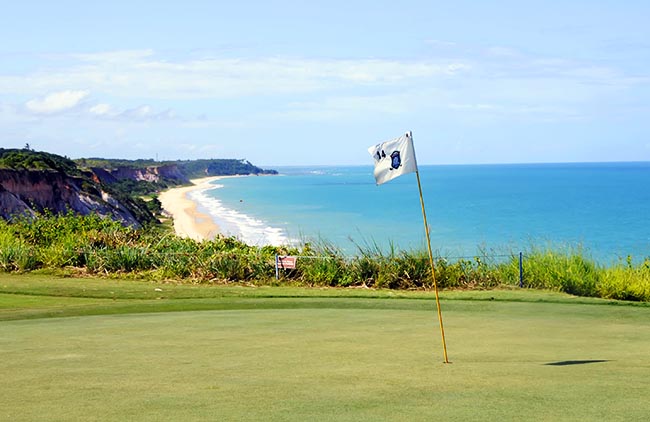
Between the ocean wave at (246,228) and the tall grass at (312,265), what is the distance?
34103 mm

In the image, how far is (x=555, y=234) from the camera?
3391 inches

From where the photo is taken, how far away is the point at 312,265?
67.1 ft

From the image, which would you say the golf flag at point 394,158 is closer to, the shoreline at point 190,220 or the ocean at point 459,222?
the ocean at point 459,222

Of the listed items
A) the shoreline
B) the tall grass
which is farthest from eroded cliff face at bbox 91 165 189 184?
the tall grass

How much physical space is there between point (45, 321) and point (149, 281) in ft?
25.2

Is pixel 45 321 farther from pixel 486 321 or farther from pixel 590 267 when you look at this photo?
pixel 590 267

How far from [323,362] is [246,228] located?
73416 mm

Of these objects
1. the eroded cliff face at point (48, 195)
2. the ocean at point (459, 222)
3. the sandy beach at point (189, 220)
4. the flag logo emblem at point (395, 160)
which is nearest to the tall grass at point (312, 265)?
the flag logo emblem at point (395, 160)

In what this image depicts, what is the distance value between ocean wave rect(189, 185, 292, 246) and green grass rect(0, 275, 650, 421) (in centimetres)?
4390

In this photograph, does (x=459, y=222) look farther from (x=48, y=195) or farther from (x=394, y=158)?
(x=394, y=158)

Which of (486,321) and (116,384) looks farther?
(486,321)

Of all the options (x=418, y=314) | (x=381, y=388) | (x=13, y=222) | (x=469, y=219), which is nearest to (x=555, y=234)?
(x=469, y=219)

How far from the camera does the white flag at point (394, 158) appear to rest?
903cm

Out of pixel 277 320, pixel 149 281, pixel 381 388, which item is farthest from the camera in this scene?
pixel 149 281
